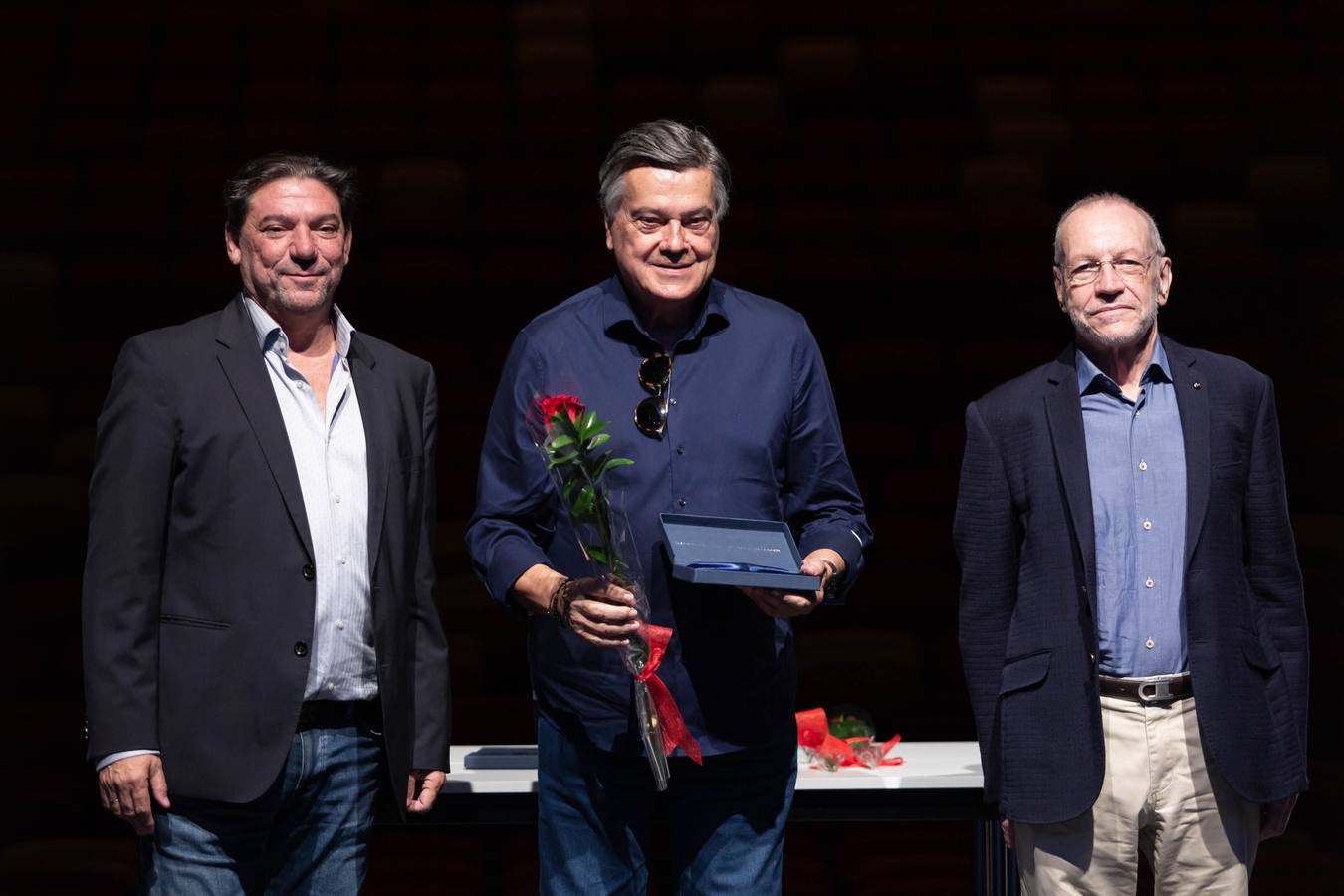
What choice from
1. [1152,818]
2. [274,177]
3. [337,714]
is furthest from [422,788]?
[1152,818]

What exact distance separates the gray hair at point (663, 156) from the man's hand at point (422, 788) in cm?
65

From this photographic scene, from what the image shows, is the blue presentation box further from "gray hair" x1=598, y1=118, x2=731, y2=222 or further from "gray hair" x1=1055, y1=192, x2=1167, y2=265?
"gray hair" x1=1055, y1=192, x2=1167, y2=265

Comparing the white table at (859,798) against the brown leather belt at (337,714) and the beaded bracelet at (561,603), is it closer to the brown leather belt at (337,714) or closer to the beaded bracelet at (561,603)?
the brown leather belt at (337,714)

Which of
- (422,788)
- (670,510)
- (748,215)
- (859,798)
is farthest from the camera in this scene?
(748,215)

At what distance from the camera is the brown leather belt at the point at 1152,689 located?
5.29 feet

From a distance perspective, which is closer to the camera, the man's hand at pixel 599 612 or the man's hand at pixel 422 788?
the man's hand at pixel 599 612

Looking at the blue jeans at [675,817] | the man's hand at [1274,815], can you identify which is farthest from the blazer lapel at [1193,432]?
the blue jeans at [675,817]

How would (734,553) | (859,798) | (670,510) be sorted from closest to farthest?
1. (734,553)
2. (670,510)
3. (859,798)

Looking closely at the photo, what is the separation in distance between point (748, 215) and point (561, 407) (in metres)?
2.79

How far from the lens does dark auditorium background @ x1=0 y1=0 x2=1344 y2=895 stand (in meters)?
→ 3.18

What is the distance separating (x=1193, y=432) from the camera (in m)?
1.66

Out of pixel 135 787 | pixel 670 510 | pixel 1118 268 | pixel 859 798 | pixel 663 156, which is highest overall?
pixel 663 156

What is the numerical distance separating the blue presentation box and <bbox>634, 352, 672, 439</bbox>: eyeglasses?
0.10m

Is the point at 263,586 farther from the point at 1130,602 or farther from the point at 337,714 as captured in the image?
the point at 1130,602
